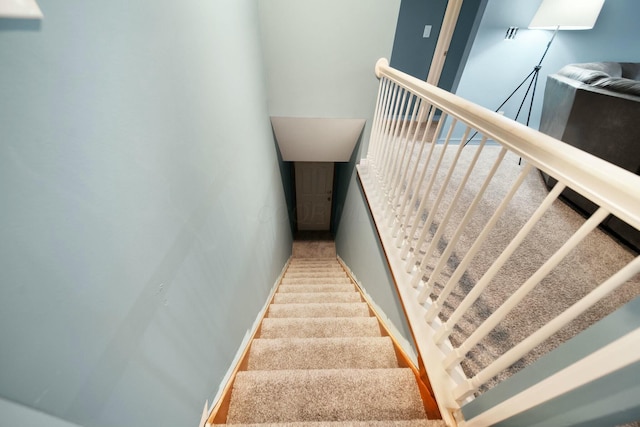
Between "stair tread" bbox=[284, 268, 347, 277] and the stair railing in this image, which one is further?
"stair tread" bbox=[284, 268, 347, 277]

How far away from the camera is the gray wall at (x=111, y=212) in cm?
35

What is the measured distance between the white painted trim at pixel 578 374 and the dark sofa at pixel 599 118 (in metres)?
1.64

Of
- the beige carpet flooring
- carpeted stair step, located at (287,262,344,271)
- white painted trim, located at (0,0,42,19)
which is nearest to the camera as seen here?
white painted trim, located at (0,0,42,19)

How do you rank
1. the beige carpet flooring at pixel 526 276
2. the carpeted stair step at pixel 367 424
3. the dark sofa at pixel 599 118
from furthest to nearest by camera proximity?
the dark sofa at pixel 599 118, the beige carpet flooring at pixel 526 276, the carpeted stair step at pixel 367 424

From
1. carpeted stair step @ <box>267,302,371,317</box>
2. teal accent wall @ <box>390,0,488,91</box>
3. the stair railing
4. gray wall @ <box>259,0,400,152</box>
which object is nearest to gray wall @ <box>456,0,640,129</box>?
teal accent wall @ <box>390,0,488,91</box>

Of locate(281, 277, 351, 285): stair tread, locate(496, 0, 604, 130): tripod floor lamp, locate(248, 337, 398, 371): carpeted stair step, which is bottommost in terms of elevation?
locate(281, 277, 351, 285): stair tread

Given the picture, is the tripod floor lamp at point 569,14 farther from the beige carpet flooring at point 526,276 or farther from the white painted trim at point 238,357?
the white painted trim at point 238,357

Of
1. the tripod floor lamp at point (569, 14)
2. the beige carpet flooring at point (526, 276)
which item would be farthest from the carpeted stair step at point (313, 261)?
the tripod floor lamp at point (569, 14)

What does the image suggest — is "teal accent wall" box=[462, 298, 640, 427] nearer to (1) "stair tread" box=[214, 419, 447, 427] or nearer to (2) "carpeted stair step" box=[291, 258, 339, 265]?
(1) "stair tread" box=[214, 419, 447, 427]

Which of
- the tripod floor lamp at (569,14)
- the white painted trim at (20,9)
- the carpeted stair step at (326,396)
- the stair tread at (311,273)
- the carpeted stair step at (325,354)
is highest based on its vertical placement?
the tripod floor lamp at (569,14)

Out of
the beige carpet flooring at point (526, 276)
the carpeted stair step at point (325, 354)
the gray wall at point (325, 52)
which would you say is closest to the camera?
the beige carpet flooring at point (526, 276)

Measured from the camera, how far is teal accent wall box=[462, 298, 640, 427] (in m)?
0.42

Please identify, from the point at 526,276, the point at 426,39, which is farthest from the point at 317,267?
Answer: the point at 426,39

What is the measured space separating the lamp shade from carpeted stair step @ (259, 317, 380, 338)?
11.1ft
